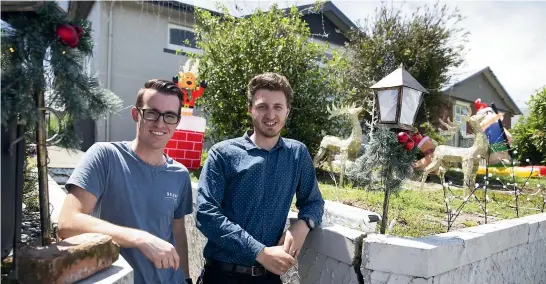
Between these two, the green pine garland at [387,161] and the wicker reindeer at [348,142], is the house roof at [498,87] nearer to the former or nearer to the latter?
the wicker reindeer at [348,142]

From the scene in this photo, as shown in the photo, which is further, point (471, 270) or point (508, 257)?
point (508, 257)

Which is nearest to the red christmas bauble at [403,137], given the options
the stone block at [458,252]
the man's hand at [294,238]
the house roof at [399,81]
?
the house roof at [399,81]

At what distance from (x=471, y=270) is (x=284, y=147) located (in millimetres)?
1399

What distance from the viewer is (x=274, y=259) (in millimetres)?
1873

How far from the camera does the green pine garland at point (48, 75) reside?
3.91ft

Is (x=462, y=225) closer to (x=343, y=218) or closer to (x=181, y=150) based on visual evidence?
(x=343, y=218)

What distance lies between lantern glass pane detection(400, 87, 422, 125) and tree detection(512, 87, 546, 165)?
33.7ft

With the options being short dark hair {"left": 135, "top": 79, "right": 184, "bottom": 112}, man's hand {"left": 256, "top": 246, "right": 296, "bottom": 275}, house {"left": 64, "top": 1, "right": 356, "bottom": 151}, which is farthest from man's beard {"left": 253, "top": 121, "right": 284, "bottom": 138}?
house {"left": 64, "top": 1, "right": 356, "bottom": 151}

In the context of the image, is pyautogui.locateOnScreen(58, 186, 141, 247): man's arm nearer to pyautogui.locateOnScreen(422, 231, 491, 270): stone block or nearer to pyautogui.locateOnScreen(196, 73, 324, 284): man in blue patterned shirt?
pyautogui.locateOnScreen(196, 73, 324, 284): man in blue patterned shirt

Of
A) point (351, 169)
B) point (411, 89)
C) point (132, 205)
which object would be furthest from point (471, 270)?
point (132, 205)

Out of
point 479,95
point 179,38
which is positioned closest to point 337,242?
point 179,38

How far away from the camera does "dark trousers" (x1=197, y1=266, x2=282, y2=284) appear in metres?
2.00

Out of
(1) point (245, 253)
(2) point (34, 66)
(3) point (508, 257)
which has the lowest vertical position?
(3) point (508, 257)

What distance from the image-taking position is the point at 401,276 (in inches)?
80.6
